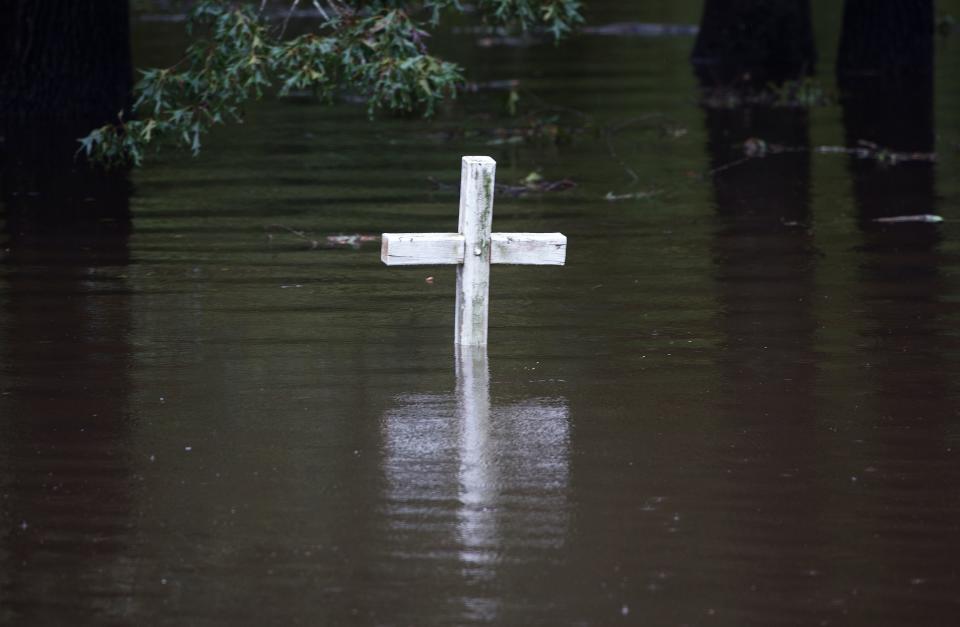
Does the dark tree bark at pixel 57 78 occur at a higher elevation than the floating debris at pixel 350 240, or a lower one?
higher

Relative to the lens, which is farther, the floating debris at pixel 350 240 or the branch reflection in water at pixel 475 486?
the floating debris at pixel 350 240

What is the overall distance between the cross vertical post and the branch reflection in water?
42 centimetres

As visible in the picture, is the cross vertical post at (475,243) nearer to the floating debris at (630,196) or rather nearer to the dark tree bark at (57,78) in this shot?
the floating debris at (630,196)

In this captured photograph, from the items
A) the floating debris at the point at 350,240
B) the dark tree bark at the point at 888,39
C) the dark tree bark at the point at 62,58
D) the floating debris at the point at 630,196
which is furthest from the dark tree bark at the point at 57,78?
the dark tree bark at the point at 888,39

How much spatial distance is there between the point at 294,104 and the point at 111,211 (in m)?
7.61

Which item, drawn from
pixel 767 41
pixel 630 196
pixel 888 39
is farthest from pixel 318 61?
pixel 888 39

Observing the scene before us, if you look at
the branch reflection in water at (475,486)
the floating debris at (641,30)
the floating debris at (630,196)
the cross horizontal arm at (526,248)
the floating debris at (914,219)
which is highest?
the floating debris at (641,30)

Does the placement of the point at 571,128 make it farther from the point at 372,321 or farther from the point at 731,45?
the point at 372,321

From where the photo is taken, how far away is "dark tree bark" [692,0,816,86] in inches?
869

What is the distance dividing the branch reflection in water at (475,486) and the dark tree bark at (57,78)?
8074 millimetres

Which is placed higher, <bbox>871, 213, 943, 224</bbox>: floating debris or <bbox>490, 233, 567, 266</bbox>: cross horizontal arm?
<bbox>490, 233, 567, 266</bbox>: cross horizontal arm

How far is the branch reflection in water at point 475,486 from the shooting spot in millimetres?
5730

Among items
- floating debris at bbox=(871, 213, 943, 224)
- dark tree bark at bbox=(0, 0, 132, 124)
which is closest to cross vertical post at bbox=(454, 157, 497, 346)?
floating debris at bbox=(871, 213, 943, 224)

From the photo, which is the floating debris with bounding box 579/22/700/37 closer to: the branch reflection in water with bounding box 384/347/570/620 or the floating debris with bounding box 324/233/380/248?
the floating debris with bounding box 324/233/380/248
